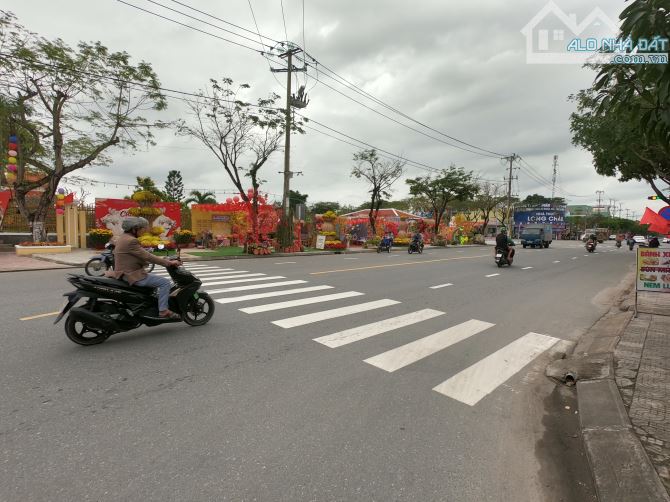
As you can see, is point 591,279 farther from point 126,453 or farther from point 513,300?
point 126,453

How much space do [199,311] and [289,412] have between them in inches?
128

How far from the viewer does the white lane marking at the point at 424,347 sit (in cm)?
438

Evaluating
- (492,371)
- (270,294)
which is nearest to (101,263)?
(270,294)

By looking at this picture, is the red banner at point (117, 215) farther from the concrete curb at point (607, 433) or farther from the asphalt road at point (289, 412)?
the concrete curb at point (607, 433)

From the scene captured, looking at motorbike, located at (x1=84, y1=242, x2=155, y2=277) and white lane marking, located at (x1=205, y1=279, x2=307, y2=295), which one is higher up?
motorbike, located at (x1=84, y1=242, x2=155, y2=277)

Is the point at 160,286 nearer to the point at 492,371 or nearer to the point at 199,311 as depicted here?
the point at 199,311

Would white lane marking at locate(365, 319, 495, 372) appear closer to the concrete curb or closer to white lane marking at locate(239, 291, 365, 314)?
the concrete curb

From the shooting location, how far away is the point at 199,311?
Answer: 5.78m

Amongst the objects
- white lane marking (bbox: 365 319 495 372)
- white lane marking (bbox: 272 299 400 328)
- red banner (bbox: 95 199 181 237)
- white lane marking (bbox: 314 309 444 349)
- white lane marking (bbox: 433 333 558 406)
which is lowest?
white lane marking (bbox: 433 333 558 406)

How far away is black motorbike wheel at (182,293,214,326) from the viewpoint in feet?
18.3

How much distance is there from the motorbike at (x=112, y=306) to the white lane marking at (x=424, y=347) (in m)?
3.10

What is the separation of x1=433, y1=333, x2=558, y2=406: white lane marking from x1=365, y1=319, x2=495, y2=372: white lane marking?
598 mm

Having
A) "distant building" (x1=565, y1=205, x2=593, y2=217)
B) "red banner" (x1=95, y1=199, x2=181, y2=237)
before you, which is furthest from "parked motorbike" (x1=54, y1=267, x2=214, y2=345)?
"distant building" (x1=565, y1=205, x2=593, y2=217)

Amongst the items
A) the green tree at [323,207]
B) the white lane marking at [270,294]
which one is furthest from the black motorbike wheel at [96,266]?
the green tree at [323,207]
